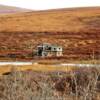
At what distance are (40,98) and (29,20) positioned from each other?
101291 millimetres

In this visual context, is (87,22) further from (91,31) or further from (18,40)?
(18,40)

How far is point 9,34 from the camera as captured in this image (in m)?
98.4

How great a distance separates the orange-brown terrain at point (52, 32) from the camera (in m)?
84.1

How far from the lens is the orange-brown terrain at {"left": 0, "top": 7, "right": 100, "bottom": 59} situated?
84.1 m

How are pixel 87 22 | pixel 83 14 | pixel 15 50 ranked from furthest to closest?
pixel 83 14
pixel 87 22
pixel 15 50

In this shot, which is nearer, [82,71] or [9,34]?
[82,71]

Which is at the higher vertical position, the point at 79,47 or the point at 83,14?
the point at 83,14

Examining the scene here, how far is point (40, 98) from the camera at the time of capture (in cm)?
1127

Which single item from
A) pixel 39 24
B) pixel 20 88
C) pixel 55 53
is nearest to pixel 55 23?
pixel 39 24

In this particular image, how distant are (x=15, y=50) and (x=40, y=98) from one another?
71.4 meters

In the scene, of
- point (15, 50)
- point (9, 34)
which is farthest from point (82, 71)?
point (9, 34)

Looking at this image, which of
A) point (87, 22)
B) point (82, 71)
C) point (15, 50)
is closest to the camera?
point (82, 71)

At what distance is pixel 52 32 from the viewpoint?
319 ft

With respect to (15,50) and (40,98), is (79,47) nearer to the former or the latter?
(15,50)
